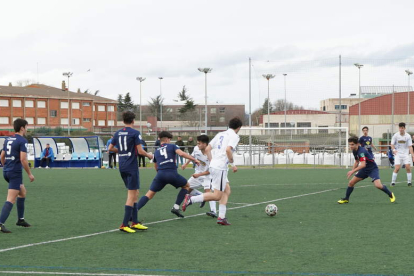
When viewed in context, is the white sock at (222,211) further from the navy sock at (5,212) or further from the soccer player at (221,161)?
the navy sock at (5,212)

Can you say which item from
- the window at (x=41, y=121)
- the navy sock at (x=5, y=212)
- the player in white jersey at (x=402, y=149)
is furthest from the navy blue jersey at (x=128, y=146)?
the window at (x=41, y=121)

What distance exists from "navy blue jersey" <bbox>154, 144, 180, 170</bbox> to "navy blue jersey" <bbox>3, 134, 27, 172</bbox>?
92.1 inches

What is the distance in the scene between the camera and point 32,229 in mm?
9852

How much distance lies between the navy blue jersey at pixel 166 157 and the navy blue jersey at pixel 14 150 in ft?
7.68

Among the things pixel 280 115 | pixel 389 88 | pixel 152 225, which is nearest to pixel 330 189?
pixel 152 225

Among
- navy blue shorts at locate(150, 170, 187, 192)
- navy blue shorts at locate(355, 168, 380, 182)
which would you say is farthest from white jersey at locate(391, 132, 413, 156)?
navy blue shorts at locate(150, 170, 187, 192)

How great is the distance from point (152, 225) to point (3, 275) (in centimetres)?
420

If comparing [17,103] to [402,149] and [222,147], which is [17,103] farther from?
[222,147]

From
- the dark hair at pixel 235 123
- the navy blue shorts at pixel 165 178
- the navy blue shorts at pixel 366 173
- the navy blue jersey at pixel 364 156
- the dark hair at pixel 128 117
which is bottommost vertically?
the navy blue shorts at pixel 366 173

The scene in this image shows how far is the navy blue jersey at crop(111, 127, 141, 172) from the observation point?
30.2 ft

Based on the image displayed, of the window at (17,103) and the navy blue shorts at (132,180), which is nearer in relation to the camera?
the navy blue shorts at (132,180)

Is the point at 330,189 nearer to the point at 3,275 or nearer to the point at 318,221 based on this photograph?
Answer: the point at 318,221

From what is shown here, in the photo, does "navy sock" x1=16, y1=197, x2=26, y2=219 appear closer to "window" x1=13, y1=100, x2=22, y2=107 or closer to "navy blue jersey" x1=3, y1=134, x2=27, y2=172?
"navy blue jersey" x1=3, y1=134, x2=27, y2=172

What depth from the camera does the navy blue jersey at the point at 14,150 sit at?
9.41 meters
